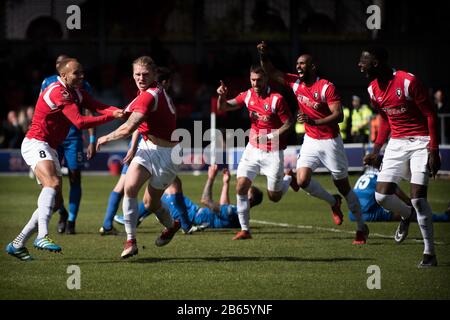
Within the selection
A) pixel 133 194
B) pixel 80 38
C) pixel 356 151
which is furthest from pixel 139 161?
pixel 80 38

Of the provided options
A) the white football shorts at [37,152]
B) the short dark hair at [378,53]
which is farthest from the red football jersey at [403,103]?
the white football shorts at [37,152]

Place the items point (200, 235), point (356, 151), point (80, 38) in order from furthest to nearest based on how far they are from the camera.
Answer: point (80, 38)
point (356, 151)
point (200, 235)

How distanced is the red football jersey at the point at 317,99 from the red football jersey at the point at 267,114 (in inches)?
15.2

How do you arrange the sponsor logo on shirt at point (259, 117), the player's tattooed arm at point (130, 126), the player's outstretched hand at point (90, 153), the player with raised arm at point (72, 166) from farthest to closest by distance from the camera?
the player with raised arm at point (72, 166)
the sponsor logo on shirt at point (259, 117)
the player's outstretched hand at point (90, 153)
the player's tattooed arm at point (130, 126)

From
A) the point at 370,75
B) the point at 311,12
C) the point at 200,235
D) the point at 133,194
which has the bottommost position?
the point at 200,235

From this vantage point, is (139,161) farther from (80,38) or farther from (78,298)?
(80,38)

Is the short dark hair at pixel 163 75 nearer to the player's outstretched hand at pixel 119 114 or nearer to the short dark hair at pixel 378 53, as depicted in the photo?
the player's outstretched hand at pixel 119 114

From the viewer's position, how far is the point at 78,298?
349 inches

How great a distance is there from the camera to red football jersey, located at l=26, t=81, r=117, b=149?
11359 millimetres

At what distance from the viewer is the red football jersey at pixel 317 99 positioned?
43.3ft

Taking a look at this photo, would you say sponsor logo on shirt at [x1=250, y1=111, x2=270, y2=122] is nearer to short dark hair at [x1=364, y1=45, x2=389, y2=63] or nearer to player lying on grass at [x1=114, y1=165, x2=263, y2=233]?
player lying on grass at [x1=114, y1=165, x2=263, y2=233]

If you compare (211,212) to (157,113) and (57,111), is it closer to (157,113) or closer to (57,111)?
(157,113)
